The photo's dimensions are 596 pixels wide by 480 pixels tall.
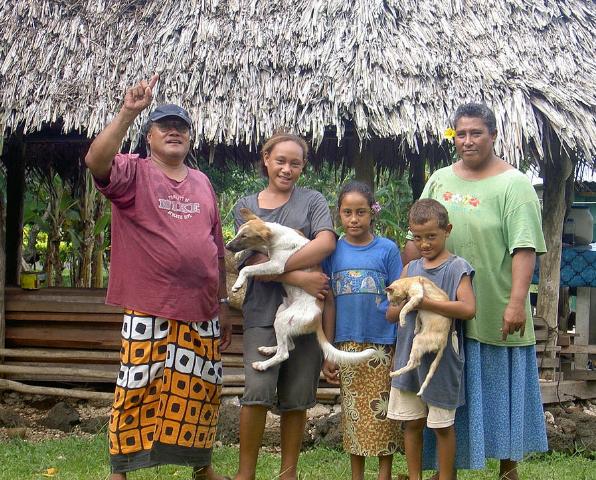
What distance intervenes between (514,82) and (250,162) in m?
3.65

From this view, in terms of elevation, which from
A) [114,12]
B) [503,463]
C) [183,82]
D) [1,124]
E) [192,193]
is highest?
[114,12]

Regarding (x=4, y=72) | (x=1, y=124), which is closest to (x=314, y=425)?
(x=1, y=124)

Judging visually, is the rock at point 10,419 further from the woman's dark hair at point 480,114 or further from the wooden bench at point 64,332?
the woman's dark hair at point 480,114

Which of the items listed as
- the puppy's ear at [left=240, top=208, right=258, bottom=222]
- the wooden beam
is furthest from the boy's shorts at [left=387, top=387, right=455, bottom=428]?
the wooden beam

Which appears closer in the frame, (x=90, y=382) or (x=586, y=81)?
(x=586, y=81)

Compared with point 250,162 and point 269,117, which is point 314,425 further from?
point 250,162

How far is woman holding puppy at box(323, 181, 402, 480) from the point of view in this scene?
378cm

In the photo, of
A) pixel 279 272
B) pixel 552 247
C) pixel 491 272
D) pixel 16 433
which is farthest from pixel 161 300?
pixel 552 247

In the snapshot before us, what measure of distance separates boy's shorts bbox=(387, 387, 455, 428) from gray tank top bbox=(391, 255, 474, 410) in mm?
32

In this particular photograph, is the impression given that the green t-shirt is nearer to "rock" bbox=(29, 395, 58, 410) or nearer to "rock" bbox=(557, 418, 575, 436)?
"rock" bbox=(557, 418, 575, 436)

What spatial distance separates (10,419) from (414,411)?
3720 millimetres

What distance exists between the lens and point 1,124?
6.09m

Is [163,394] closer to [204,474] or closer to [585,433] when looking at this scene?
[204,474]

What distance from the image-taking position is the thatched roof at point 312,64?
19.2ft
